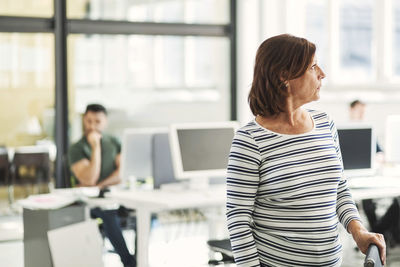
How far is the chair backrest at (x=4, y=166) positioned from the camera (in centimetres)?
608

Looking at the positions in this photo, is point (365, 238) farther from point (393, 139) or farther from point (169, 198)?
point (393, 139)

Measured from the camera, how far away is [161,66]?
6.82 meters

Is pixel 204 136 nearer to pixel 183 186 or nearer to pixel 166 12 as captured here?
pixel 183 186

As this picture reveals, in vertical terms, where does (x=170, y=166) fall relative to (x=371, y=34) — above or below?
below

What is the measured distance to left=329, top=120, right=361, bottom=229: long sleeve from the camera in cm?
183

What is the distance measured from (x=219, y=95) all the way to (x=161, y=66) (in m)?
0.76

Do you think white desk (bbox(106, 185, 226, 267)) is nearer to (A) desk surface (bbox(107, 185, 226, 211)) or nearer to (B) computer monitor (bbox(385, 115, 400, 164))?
(A) desk surface (bbox(107, 185, 226, 211))

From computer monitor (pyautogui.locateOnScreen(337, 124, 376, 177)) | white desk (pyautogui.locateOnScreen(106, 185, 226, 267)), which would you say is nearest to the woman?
white desk (pyautogui.locateOnScreen(106, 185, 226, 267))

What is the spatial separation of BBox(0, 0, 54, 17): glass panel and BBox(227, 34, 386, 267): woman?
4.81 metres

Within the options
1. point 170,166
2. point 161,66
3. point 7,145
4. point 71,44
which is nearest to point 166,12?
point 161,66

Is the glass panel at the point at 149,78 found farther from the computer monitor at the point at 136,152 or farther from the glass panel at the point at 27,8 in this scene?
the computer monitor at the point at 136,152

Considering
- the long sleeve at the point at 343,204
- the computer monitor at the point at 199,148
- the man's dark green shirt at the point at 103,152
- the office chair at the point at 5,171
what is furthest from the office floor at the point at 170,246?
the long sleeve at the point at 343,204

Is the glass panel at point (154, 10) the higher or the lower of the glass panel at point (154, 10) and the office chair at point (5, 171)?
the higher

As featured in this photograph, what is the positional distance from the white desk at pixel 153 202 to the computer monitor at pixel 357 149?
925 millimetres
